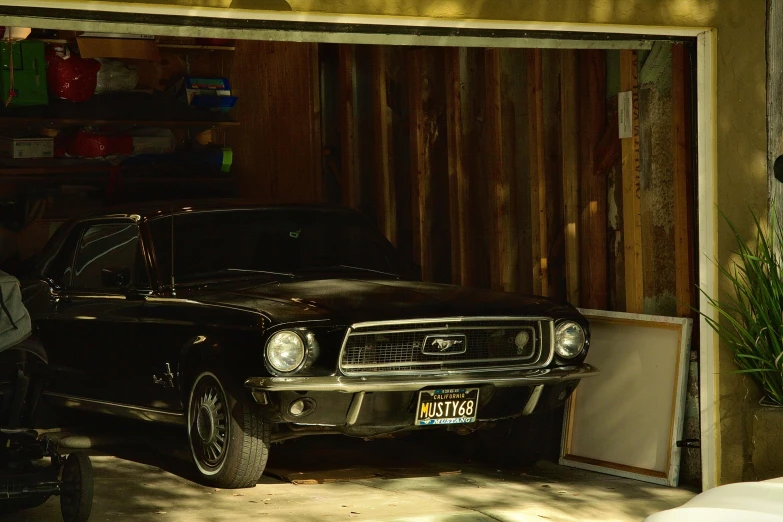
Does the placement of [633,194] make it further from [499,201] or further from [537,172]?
[499,201]

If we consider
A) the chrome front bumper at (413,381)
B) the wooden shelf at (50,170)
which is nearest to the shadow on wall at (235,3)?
the chrome front bumper at (413,381)

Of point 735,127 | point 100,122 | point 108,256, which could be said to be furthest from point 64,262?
point 735,127

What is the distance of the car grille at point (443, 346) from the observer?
6.66 meters

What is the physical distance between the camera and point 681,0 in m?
6.82

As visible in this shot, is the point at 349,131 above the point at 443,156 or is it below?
above

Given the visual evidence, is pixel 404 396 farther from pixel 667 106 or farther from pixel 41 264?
pixel 41 264

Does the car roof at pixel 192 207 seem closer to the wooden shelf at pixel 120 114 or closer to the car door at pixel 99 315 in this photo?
the car door at pixel 99 315

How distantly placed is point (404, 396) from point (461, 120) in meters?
3.69

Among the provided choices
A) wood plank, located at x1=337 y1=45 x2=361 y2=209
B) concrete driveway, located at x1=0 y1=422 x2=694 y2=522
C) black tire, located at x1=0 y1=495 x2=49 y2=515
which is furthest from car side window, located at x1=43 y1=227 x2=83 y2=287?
wood plank, located at x1=337 y1=45 x2=361 y2=209

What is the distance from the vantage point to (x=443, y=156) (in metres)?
10.2

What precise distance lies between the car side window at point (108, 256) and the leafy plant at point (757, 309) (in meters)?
3.38

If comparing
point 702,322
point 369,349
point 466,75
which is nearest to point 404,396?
point 369,349

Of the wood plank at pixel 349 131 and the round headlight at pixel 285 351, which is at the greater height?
the wood plank at pixel 349 131

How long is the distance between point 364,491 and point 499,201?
9.96ft
